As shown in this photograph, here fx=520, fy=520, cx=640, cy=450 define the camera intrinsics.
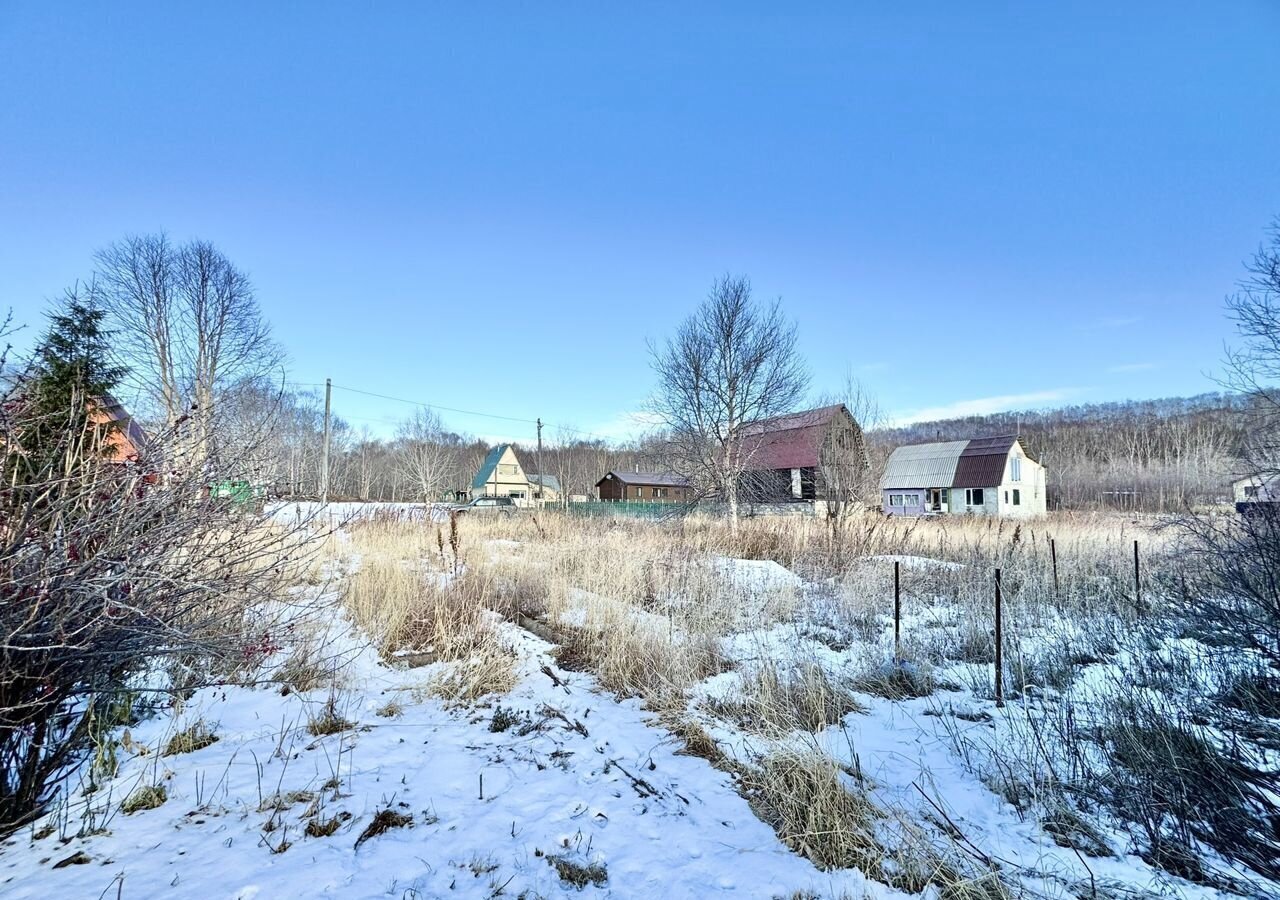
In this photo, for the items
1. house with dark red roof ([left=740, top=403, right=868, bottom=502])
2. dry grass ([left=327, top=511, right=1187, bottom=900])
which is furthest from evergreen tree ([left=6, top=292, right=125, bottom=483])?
house with dark red roof ([left=740, top=403, right=868, bottom=502])

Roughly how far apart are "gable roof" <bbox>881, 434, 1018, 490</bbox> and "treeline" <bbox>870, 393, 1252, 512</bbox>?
2.64 meters

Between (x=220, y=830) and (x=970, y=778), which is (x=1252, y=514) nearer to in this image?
(x=970, y=778)

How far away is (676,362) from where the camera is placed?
18.5m

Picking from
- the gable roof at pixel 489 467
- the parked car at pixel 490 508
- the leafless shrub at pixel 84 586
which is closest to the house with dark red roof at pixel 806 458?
the parked car at pixel 490 508

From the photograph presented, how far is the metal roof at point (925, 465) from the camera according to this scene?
1330 inches

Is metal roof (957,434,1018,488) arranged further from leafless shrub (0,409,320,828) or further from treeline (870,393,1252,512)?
leafless shrub (0,409,320,828)

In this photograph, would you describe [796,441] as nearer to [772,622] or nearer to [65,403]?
[772,622]

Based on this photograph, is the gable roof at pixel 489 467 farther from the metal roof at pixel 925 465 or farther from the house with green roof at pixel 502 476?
the metal roof at pixel 925 465

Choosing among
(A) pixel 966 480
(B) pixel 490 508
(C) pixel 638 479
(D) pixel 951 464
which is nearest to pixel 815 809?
(B) pixel 490 508

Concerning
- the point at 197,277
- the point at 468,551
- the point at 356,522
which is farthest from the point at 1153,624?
the point at 197,277

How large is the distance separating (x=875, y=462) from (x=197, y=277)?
2771 centimetres

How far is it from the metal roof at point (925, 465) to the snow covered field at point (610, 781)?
105 feet

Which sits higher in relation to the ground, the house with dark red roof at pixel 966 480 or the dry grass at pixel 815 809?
the house with dark red roof at pixel 966 480

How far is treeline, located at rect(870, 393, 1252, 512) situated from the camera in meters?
31.2
